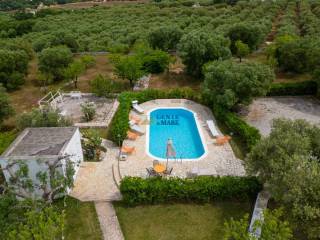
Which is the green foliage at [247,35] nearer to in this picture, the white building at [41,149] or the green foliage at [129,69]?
the green foliage at [129,69]

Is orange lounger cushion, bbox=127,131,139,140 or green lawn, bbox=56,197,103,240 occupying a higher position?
orange lounger cushion, bbox=127,131,139,140

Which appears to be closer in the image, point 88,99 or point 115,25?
point 88,99

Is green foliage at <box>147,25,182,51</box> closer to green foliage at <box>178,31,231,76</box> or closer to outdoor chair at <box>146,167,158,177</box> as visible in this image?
green foliage at <box>178,31,231,76</box>

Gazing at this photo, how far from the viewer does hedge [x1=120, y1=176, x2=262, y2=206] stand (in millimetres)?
17734

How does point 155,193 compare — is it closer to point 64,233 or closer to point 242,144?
point 64,233

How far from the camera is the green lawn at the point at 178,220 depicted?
16.2m

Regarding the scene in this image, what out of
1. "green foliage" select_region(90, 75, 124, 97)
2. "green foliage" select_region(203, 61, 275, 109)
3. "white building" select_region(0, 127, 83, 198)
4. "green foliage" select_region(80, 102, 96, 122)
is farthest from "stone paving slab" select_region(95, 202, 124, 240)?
"green foliage" select_region(90, 75, 124, 97)

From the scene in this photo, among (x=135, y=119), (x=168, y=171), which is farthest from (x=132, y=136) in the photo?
(x=168, y=171)

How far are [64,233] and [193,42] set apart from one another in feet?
83.9

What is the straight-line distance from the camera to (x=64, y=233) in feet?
54.2

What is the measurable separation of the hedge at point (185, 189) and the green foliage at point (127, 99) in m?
6.64

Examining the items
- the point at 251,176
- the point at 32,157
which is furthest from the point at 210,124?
the point at 32,157

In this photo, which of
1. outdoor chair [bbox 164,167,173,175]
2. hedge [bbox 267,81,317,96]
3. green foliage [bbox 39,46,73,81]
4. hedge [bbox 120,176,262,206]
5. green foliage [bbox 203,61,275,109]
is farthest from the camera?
green foliage [bbox 39,46,73,81]

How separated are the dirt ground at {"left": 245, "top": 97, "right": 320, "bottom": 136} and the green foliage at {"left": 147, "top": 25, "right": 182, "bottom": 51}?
60.0 feet
